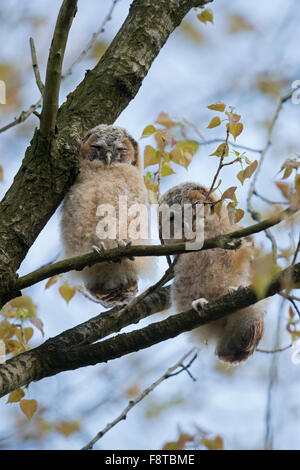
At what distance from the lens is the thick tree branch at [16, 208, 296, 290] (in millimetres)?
2455

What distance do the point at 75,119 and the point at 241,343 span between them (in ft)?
5.63

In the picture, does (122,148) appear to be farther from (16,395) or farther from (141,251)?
(16,395)

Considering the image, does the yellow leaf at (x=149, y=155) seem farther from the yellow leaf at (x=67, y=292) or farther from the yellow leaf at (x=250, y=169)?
the yellow leaf at (x=67, y=292)

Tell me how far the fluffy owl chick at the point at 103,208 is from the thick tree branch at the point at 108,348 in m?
0.67

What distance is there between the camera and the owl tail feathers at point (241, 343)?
379 cm

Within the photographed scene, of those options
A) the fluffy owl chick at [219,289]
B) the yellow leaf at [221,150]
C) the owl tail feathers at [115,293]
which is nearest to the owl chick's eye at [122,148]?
the fluffy owl chick at [219,289]

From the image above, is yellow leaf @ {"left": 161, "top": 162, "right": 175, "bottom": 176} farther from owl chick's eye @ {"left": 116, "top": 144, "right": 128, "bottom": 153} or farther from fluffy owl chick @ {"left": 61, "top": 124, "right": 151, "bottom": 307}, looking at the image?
owl chick's eye @ {"left": 116, "top": 144, "right": 128, "bottom": 153}

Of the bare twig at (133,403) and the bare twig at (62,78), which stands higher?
the bare twig at (62,78)

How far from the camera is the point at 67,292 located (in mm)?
4613

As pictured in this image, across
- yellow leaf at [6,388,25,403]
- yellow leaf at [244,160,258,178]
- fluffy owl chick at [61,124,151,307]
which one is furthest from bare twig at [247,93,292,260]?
yellow leaf at [6,388,25,403]

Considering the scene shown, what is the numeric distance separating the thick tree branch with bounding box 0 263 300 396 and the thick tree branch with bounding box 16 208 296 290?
343 mm

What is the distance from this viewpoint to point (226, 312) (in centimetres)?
283

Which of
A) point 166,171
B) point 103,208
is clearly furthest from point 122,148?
point 103,208
